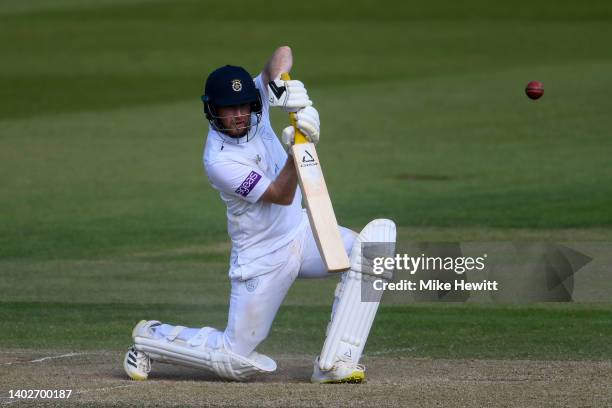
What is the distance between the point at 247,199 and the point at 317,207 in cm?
41

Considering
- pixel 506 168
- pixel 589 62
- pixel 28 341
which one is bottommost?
pixel 28 341

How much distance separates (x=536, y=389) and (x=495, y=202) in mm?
10602

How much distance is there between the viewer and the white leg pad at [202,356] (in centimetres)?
754

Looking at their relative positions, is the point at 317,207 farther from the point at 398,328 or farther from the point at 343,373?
the point at 398,328

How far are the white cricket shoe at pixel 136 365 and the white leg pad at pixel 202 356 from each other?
0.04m

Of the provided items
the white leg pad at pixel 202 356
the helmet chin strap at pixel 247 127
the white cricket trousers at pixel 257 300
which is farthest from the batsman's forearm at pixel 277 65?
the white leg pad at pixel 202 356

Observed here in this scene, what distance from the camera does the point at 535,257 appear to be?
13219 mm

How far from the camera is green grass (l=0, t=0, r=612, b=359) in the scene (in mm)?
10711

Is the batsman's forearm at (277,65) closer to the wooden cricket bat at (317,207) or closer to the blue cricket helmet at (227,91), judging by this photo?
the blue cricket helmet at (227,91)

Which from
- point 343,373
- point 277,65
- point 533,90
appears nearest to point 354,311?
point 343,373

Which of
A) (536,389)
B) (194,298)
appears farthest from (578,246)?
(536,389)

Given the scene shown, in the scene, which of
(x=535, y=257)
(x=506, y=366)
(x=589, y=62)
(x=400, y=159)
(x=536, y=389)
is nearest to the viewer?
(x=536, y=389)

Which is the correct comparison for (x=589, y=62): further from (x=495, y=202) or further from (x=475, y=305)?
(x=475, y=305)

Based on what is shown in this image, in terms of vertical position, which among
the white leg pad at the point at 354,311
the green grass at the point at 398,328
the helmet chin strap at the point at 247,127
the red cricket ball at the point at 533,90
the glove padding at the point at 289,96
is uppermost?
the red cricket ball at the point at 533,90
